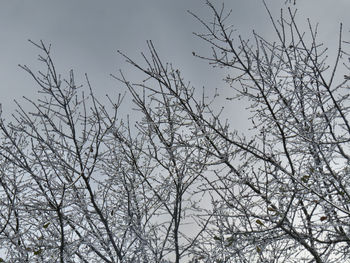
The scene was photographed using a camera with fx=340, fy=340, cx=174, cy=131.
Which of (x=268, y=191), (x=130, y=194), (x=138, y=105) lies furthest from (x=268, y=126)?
(x=130, y=194)

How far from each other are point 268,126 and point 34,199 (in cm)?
285

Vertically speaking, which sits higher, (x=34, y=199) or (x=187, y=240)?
(x=34, y=199)

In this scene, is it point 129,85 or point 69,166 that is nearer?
point 129,85

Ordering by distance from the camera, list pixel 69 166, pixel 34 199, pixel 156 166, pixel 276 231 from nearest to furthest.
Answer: pixel 276 231 → pixel 34 199 → pixel 69 166 → pixel 156 166

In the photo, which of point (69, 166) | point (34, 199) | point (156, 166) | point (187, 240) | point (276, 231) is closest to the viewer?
point (276, 231)

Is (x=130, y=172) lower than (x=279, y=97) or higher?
higher

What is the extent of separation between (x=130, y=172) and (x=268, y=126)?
2.25 metres

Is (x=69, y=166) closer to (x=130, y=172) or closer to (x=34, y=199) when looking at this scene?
(x=34, y=199)

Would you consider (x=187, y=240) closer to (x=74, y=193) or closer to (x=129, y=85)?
(x=74, y=193)

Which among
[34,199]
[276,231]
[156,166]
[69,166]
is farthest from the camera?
[156,166]

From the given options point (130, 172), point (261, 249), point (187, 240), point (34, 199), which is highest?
point (130, 172)

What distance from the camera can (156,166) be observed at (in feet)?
16.3

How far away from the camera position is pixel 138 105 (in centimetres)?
409

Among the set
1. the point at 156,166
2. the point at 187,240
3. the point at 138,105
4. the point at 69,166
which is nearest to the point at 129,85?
the point at 138,105
